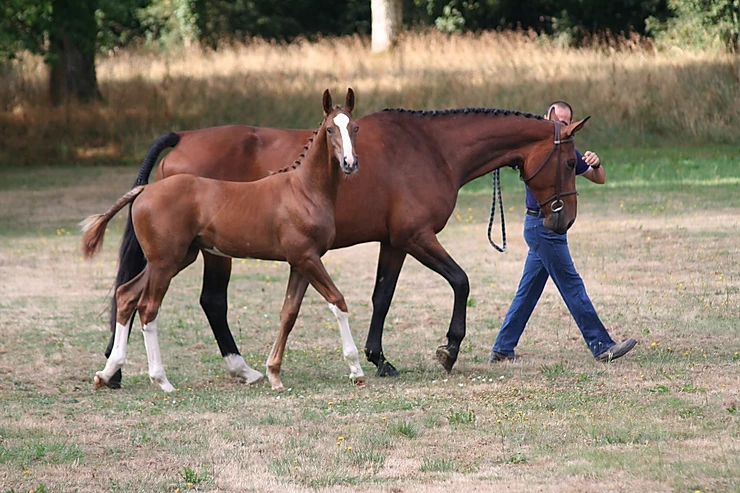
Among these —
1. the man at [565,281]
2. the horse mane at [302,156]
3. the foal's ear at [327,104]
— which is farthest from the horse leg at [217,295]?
the man at [565,281]

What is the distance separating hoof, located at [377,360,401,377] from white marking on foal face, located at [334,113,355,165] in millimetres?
2078

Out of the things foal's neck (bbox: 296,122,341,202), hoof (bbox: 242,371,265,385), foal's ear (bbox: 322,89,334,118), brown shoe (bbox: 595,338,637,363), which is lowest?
hoof (bbox: 242,371,265,385)

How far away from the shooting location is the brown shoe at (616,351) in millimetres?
8898

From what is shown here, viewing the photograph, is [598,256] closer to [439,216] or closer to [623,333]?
[623,333]

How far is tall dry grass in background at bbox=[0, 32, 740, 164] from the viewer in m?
25.4

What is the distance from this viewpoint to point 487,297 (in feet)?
41.1

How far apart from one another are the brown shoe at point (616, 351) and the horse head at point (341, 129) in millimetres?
2709

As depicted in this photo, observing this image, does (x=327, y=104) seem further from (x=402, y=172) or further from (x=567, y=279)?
→ (x=567, y=279)

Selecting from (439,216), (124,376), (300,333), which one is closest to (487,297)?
(300,333)

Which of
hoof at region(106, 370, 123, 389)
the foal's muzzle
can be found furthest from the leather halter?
hoof at region(106, 370, 123, 389)

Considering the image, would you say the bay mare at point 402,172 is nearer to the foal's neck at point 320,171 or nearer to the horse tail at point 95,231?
the horse tail at point 95,231

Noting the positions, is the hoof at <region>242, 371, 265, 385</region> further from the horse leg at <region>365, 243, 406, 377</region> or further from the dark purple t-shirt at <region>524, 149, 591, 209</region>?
the dark purple t-shirt at <region>524, 149, 591, 209</region>

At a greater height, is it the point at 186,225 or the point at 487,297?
the point at 186,225

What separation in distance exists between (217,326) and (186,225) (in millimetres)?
1274
